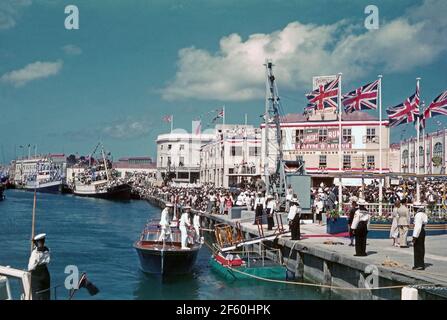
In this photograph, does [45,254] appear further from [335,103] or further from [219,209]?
[219,209]

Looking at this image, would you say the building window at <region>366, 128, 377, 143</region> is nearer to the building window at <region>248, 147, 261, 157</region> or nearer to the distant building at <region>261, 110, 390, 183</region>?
the distant building at <region>261, 110, 390, 183</region>

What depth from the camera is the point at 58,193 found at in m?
127

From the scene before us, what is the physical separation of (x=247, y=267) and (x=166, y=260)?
3.18 meters

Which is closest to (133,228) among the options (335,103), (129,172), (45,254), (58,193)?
(335,103)

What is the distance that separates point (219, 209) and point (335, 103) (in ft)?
44.9

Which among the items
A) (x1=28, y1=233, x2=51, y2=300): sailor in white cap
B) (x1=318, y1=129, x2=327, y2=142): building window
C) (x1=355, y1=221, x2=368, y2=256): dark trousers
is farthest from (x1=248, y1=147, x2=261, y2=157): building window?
(x1=28, y1=233, x2=51, y2=300): sailor in white cap

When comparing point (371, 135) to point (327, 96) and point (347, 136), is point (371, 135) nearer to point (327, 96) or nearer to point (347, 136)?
point (347, 136)

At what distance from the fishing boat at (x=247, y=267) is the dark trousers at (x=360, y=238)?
386 cm

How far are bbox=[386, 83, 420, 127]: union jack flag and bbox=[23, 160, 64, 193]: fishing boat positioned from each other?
221 ft

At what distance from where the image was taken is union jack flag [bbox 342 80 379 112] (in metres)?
31.3

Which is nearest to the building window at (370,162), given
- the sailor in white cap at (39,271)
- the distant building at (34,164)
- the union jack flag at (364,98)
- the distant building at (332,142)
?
the distant building at (332,142)

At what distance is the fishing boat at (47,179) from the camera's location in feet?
414

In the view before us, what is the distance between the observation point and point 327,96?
116ft

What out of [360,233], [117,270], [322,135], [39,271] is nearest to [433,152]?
[322,135]
